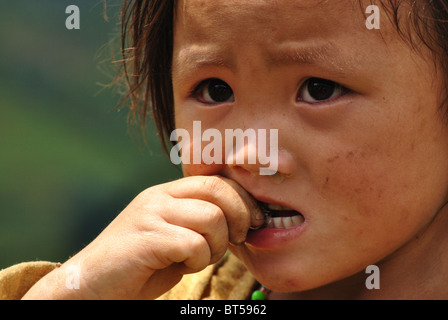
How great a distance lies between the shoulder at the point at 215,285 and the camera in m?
1.28

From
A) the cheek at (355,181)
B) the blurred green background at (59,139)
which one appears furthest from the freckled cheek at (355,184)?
the blurred green background at (59,139)

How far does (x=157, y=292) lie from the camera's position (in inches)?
39.6

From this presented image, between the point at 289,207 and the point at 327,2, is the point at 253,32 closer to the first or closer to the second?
the point at 327,2

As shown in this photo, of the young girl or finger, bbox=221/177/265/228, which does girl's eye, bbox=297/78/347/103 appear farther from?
finger, bbox=221/177/265/228

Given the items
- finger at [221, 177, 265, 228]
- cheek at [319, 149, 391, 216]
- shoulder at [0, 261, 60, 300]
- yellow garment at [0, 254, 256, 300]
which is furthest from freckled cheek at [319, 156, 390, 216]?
shoulder at [0, 261, 60, 300]

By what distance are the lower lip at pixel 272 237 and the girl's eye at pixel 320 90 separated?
0.65 feet

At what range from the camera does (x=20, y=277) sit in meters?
1.09

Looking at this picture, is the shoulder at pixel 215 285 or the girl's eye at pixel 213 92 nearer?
the girl's eye at pixel 213 92

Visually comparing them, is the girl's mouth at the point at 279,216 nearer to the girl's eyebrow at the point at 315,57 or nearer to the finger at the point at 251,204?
the finger at the point at 251,204

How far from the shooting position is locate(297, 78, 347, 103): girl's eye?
0.95 m

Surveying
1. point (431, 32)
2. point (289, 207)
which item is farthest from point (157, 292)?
point (431, 32)

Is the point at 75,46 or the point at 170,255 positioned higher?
the point at 75,46

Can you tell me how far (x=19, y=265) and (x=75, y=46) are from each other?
1.06 metres

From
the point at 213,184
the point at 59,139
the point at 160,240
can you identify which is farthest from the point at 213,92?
the point at 59,139
